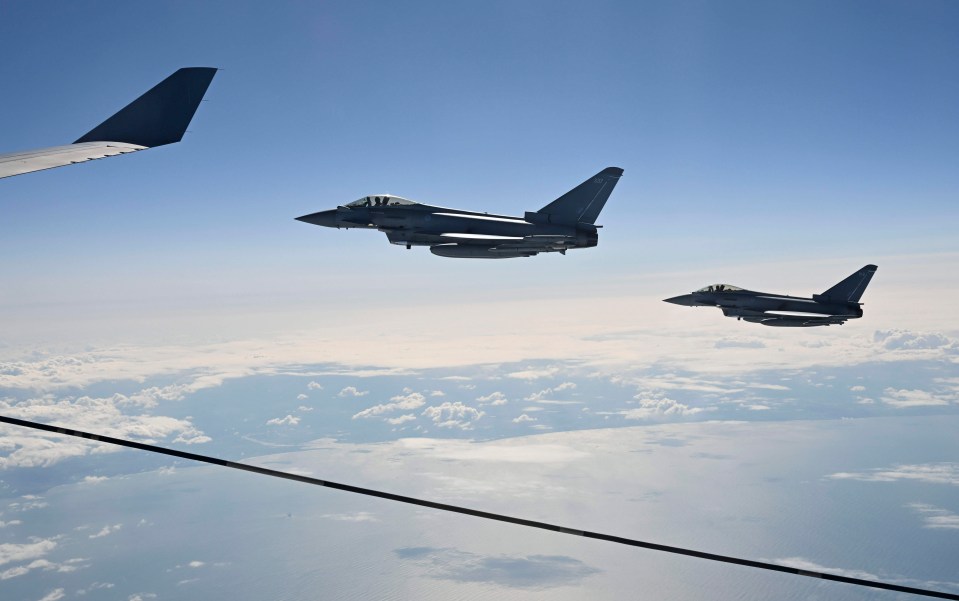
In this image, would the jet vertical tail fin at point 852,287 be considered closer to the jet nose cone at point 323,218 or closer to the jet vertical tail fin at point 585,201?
the jet vertical tail fin at point 585,201

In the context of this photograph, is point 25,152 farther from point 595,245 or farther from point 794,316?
point 794,316

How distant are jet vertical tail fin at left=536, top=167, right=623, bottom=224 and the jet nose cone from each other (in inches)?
A: 518

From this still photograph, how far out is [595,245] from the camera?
3784 centimetres

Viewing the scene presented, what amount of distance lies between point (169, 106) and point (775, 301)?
54.2 meters

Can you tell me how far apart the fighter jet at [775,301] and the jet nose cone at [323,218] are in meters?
31.6

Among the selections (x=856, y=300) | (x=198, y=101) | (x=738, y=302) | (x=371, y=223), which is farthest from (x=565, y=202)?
(x=856, y=300)

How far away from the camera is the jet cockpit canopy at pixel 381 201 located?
36750 millimetres

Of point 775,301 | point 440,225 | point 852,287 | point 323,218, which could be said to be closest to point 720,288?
point 775,301

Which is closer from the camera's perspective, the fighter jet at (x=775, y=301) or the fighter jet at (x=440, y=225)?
the fighter jet at (x=440, y=225)

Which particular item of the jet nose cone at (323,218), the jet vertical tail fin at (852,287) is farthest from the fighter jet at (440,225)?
the jet vertical tail fin at (852,287)

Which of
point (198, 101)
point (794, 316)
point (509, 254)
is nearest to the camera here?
point (198, 101)

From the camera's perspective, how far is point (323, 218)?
36250 mm

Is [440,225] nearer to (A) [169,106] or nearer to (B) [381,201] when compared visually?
(B) [381,201]

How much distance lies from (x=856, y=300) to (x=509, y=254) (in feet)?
126
